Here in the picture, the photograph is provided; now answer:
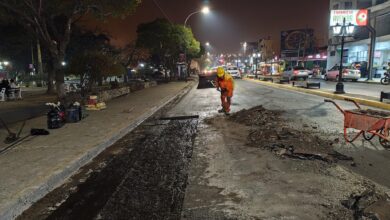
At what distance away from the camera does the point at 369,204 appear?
4348 mm

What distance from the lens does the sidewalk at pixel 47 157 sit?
479 cm

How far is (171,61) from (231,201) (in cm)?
4820

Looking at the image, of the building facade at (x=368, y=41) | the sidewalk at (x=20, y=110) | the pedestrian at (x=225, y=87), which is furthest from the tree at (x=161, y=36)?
the pedestrian at (x=225, y=87)

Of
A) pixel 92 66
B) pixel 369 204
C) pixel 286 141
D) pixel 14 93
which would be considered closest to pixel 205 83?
pixel 92 66

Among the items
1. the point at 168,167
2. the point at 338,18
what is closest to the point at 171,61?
the point at 338,18

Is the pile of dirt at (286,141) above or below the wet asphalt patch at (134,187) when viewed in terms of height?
above

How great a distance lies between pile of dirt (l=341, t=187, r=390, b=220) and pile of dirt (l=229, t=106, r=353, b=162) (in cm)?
173

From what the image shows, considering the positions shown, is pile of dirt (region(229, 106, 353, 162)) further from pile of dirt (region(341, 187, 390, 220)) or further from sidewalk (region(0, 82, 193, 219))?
sidewalk (region(0, 82, 193, 219))

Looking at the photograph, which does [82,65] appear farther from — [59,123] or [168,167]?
[168,167]

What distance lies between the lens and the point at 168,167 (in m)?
6.35

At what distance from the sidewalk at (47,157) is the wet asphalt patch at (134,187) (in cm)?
31

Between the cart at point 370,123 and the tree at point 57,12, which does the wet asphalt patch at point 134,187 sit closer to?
the cart at point 370,123

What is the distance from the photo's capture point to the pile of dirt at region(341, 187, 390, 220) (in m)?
4.03

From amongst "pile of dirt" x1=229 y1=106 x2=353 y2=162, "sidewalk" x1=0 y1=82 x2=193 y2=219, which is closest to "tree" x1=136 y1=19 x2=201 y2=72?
"sidewalk" x1=0 y1=82 x2=193 y2=219
